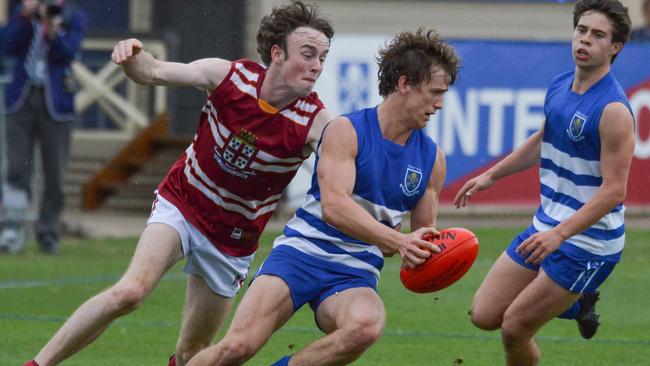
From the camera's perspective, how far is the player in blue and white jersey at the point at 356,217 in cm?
699

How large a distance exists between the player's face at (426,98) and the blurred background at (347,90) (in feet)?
29.2

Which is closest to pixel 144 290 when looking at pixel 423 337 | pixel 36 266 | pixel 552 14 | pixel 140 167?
pixel 423 337

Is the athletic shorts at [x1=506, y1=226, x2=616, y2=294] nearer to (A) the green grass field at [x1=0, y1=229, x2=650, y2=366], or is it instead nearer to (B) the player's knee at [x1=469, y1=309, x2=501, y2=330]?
(B) the player's knee at [x1=469, y1=309, x2=501, y2=330]

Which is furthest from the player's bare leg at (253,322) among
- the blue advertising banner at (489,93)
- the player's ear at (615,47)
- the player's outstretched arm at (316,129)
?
the blue advertising banner at (489,93)

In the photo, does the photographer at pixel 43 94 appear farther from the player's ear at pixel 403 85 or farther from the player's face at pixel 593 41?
the player's ear at pixel 403 85

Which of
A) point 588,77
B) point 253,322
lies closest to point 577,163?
point 588,77

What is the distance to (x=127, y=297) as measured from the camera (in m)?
7.27

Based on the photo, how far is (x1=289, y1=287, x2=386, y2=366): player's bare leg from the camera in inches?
273

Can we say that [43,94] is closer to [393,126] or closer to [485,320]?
[485,320]

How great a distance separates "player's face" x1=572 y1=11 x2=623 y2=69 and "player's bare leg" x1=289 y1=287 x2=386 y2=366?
1781mm

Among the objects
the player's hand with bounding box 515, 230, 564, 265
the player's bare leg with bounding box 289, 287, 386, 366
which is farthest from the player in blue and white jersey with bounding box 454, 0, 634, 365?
the player's bare leg with bounding box 289, 287, 386, 366

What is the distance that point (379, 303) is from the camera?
7164 millimetres

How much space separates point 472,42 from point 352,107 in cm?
165

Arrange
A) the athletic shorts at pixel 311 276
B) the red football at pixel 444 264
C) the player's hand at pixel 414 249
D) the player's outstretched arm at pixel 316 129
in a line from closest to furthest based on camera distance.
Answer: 1. the player's hand at pixel 414 249
2. the red football at pixel 444 264
3. the athletic shorts at pixel 311 276
4. the player's outstretched arm at pixel 316 129
